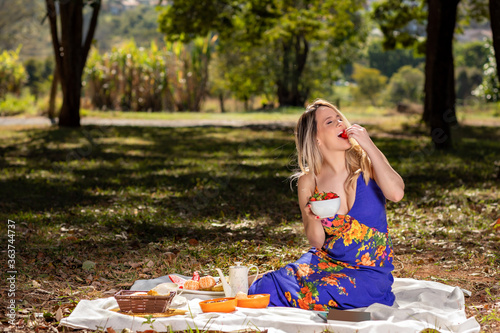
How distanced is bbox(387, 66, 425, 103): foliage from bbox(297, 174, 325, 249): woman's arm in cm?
7080

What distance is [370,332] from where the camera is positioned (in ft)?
11.0

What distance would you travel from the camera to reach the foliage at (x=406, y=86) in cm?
7481

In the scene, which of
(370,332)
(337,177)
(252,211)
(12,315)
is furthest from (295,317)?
(252,211)

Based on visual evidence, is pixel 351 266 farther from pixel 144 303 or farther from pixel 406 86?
pixel 406 86

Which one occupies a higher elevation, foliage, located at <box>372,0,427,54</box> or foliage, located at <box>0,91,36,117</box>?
foliage, located at <box>372,0,427,54</box>

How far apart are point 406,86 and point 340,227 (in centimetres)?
7584

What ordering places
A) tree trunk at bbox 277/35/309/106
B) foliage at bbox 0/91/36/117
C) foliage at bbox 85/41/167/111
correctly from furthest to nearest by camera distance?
1. tree trunk at bbox 277/35/309/106
2. foliage at bbox 85/41/167/111
3. foliage at bbox 0/91/36/117

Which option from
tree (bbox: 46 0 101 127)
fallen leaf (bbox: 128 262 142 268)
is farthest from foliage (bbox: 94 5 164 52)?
fallen leaf (bbox: 128 262 142 268)

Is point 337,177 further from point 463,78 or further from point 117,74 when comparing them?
point 463,78

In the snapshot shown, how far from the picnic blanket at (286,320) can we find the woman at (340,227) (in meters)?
0.14

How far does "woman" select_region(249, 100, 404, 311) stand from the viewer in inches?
146

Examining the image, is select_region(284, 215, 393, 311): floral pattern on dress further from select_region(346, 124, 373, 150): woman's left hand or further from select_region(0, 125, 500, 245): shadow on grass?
select_region(0, 125, 500, 245): shadow on grass

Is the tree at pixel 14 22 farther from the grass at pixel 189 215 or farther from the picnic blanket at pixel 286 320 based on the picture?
the picnic blanket at pixel 286 320

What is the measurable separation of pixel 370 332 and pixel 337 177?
1027 millimetres
